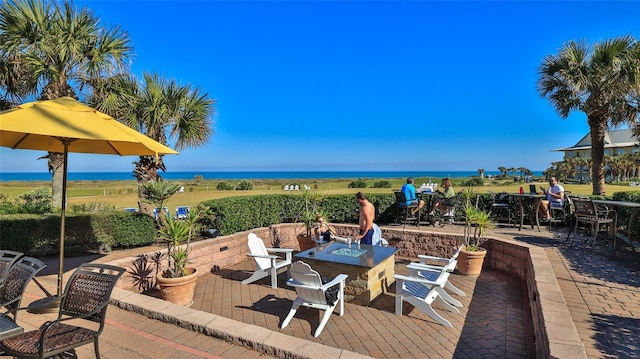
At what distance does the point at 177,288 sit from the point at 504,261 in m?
5.71

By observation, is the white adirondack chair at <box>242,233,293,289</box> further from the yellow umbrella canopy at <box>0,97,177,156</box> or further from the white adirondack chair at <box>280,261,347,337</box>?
the yellow umbrella canopy at <box>0,97,177,156</box>

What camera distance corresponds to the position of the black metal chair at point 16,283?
8.64 feet

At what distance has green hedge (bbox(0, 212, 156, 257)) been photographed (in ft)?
19.4

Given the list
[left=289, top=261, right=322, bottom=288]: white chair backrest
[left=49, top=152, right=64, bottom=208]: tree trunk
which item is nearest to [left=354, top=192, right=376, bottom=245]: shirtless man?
[left=289, top=261, right=322, bottom=288]: white chair backrest

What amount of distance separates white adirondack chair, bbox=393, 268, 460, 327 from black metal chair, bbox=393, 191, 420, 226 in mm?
A: 4496

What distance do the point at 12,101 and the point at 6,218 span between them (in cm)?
414

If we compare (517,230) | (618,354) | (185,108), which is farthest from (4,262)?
(517,230)

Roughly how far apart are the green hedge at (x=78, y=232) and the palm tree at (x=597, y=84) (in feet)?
42.3

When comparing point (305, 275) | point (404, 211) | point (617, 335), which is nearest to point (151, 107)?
point (305, 275)

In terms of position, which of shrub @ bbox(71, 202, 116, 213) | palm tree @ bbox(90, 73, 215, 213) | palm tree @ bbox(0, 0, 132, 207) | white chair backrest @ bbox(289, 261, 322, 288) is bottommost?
white chair backrest @ bbox(289, 261, 322, 288)

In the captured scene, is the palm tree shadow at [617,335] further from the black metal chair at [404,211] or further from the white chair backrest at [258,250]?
the black metal chair at [404,211]

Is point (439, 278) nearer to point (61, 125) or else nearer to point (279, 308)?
point (279, 308)

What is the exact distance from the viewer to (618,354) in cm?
259

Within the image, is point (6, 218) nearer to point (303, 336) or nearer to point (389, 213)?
point (303, 336)
